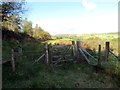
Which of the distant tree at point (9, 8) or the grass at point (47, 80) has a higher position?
the distant tree at point (9, 8)

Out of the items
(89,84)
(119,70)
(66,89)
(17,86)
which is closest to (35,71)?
(17,86)

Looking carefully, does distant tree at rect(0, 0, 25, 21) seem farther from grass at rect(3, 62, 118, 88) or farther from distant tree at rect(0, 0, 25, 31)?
grass at rect(3, 62, 118, 88)

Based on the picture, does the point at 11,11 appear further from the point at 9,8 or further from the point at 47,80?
the point at 47,80

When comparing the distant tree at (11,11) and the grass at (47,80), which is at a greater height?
the distant tree at (11,11)

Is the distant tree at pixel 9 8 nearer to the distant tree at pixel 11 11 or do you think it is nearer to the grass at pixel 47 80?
the distant tree at pixel 11 11

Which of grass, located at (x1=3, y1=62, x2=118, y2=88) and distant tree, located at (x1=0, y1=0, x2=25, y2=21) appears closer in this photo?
grass, located at (x1=3, y1=62, x2=118, y2=88)

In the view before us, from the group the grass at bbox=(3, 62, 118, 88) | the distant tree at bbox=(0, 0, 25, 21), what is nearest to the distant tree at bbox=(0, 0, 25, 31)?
the distant tree at bbox=(0, 0, 25, 21)

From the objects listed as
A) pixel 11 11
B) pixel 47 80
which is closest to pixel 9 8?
pixel 11 11

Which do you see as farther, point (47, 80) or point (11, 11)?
point (11, 11)

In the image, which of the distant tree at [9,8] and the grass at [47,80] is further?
the distant tree at [9,8]

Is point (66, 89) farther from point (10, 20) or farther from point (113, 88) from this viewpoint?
point (10, 20)

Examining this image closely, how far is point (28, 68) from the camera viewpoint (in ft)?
16.9

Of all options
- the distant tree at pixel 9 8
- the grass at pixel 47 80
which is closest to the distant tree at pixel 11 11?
the distant tree at pixel 9 8

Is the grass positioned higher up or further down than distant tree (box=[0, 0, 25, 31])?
further down
